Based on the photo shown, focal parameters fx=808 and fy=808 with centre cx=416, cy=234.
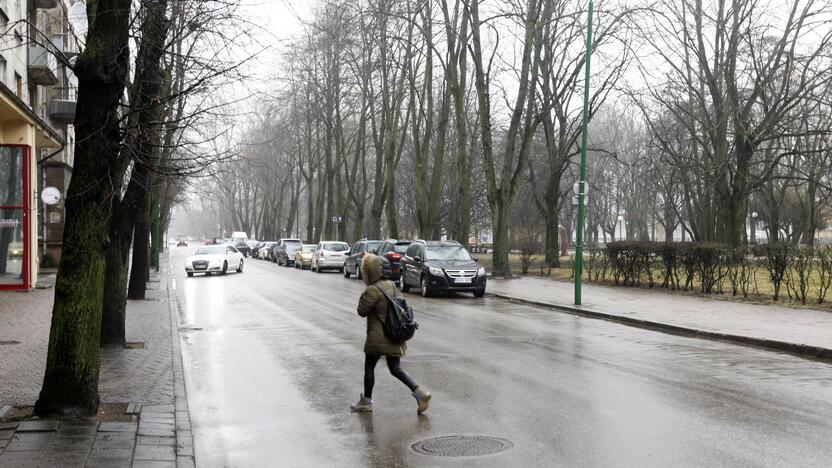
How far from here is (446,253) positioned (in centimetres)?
2500

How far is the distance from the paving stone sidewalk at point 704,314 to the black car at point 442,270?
934 mm

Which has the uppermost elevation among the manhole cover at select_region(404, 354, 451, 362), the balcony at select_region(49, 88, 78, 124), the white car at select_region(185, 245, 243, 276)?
the balcony at select_region(49, 88, 78, 124)

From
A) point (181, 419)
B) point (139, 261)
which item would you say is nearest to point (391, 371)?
point (181, 419)

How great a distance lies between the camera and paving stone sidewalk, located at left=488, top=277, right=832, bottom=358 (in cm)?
1312

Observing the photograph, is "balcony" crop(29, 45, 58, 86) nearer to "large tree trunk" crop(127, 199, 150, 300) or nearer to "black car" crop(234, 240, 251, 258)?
"large tree trunk" crop(127, 199, 150, 300)

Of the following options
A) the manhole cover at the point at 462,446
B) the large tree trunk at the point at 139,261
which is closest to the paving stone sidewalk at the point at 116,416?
the manhole cover at the point at 462,446

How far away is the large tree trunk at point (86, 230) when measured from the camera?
6945 mm

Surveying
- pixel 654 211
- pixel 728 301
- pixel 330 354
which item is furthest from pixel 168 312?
pixel 654 211

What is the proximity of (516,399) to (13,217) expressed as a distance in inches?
751

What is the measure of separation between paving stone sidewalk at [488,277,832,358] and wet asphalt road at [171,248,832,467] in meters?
0.80

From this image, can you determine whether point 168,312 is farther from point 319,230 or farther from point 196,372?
point 319,230

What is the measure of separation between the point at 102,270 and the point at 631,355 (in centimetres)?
753

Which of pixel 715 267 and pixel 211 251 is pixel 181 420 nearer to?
pixel 715 267

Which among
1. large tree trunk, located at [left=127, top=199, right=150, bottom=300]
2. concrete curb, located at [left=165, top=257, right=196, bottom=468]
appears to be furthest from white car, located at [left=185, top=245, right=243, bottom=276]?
concrete curb, located at [left=165, top=257, right=196, bottom=468]
